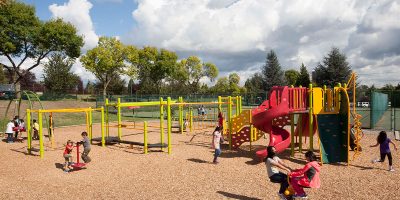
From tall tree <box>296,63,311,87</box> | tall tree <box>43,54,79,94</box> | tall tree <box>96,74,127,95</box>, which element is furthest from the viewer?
tall tree <box>96,74,127,95</box>

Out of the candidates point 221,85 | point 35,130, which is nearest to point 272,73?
point 221,85

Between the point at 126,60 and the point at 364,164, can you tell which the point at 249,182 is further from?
the point at 126,60

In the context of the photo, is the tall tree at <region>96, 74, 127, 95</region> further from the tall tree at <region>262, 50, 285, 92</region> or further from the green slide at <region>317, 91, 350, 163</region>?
the green slide at <region>317, 91, 350, 163</region>

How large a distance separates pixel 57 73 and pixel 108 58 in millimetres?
10198

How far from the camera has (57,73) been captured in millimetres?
57375

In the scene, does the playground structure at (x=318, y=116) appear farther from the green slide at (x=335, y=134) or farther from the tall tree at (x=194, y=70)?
the tall tree at (x=194, y=70)

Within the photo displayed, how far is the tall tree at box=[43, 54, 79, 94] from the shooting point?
56.7 meters

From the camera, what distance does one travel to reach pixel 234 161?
42.2ft

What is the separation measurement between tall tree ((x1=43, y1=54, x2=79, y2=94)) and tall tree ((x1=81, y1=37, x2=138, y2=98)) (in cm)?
450

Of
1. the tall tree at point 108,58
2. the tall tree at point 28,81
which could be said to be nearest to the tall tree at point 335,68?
the tall tree at point 108,58

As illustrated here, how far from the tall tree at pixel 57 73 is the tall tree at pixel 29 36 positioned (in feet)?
20.4

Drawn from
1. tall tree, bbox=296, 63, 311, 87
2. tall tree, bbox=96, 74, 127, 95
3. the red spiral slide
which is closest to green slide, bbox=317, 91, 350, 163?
the red spiral slide

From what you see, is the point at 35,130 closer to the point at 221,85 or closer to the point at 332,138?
the point at 332,138

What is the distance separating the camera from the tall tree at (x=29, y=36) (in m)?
43.9
